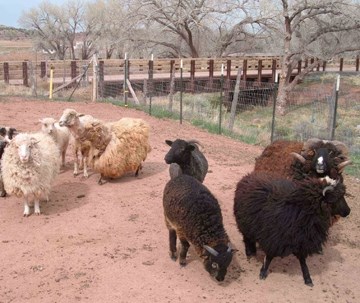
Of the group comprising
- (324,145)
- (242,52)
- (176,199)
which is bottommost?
(176,199)

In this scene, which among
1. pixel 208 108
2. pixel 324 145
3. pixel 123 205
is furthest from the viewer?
pixel 208 108

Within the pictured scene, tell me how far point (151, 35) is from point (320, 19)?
44.4 ft

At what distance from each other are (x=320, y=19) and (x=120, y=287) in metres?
26.1

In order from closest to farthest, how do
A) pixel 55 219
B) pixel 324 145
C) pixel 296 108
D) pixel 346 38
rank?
1. pixel 324 145
2. pixel 55 219
3. pixel 296 108
4. pixel 346 38

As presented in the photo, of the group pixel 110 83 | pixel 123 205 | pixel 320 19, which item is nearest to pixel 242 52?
pixel 320 19

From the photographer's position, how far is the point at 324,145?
6230 mm

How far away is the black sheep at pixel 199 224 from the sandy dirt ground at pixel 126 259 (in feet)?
1.07

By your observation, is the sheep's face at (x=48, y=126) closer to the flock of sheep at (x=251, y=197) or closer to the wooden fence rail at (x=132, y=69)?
the flock of sheep at (x=251, y=197)

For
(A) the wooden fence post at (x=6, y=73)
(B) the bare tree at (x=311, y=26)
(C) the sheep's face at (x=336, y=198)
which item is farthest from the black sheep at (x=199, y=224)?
(B) the bare tree at (x=311, y=26)

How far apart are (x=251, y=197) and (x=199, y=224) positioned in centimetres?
79

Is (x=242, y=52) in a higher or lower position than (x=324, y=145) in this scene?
higher

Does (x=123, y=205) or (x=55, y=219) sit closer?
(x=55, y=219)

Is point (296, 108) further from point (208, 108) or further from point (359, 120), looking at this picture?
point (208, 108)

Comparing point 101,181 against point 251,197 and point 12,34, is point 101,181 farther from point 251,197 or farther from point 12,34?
point 12,34
